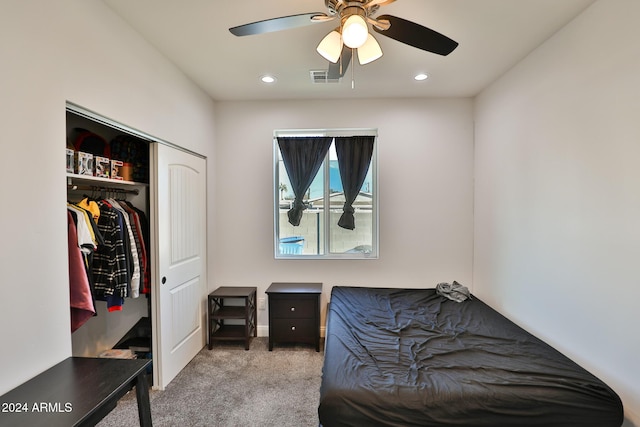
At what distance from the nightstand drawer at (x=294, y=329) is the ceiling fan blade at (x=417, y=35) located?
8.42ft

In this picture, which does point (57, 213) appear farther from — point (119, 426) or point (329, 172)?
point (329, 172)

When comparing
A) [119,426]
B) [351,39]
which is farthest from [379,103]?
[119,426]

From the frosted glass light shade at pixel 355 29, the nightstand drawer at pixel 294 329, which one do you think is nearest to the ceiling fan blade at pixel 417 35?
the frosted glass light shade at pixel 355 29

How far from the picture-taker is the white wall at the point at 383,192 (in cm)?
330

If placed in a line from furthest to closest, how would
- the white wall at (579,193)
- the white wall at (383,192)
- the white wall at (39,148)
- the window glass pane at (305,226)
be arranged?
1. the window glass pane at (305,226)
2. the white wall at (383,192)
3. the white wall at (579,193)
4. the white wall at (39,148)

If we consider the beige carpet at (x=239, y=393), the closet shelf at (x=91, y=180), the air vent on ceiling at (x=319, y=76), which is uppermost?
the air vent on ceiling at (x=319, y=76)

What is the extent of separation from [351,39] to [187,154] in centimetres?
198

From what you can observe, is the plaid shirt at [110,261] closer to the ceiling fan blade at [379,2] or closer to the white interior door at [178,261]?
the white interior door at [178,261]

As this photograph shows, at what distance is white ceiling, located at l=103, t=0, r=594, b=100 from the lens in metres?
1.79

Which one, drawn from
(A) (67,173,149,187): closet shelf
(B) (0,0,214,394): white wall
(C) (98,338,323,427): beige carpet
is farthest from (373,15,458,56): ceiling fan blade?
(C) (98,338,323,427): beige carpet

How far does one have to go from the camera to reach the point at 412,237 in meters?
3.33

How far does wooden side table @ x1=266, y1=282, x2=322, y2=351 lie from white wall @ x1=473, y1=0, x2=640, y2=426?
71.1 inches

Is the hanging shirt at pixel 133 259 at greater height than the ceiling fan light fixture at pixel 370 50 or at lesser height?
lesser

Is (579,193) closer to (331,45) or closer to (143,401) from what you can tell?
(331,45)
